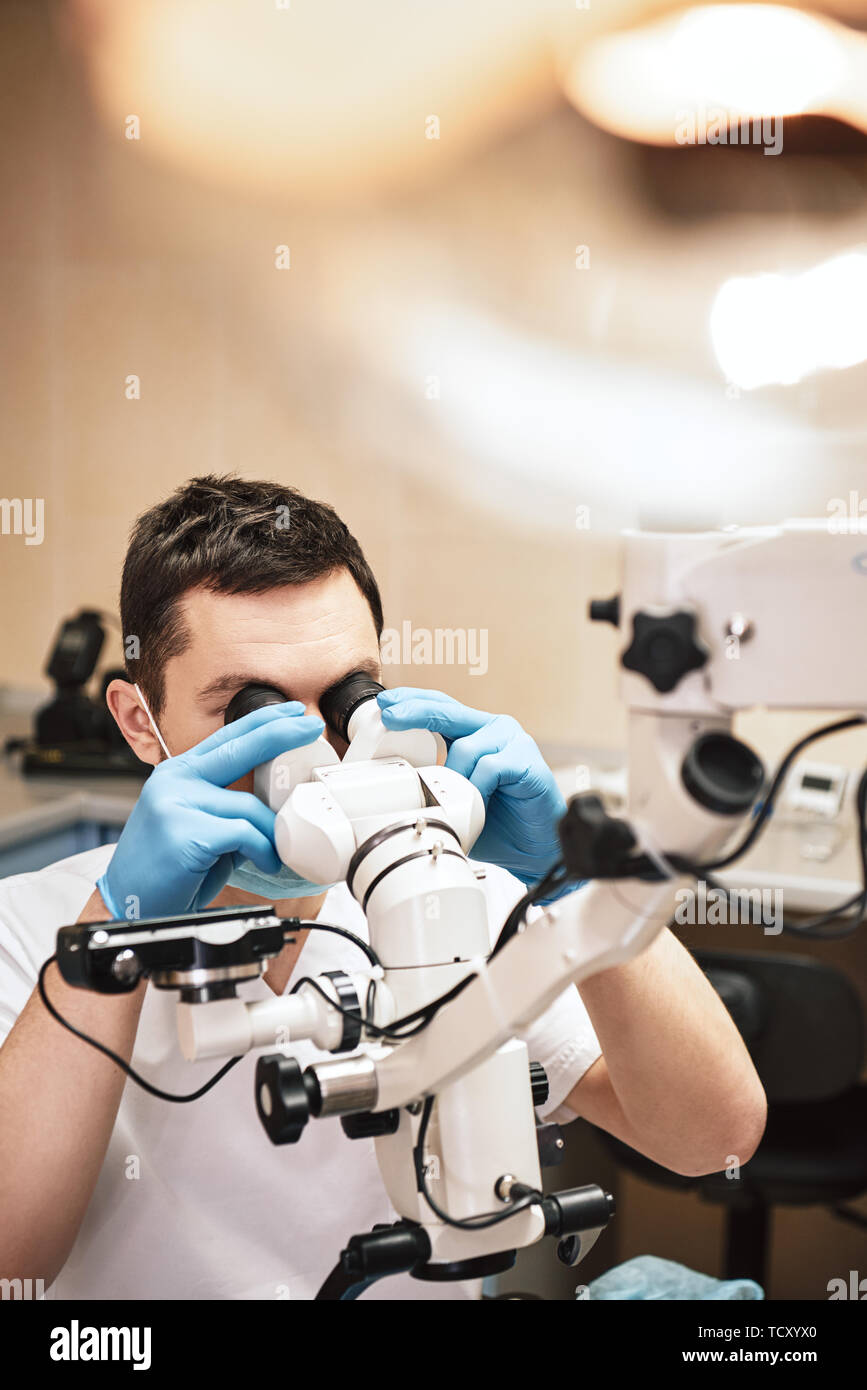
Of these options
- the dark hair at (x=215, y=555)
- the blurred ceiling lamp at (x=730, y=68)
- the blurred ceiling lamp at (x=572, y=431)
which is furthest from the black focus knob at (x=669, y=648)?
the blurred ceiling lamp at (x=730, y=68)

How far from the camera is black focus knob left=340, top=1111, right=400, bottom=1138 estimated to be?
2.60 feet

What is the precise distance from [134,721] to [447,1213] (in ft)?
2.52

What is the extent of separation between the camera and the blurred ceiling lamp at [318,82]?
10.4 feet

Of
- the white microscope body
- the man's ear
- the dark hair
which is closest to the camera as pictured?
the white microscope body

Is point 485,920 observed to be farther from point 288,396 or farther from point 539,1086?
point 288,396

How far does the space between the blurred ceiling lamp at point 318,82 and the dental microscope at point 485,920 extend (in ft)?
9.23

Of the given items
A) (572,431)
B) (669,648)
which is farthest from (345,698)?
(572,431)

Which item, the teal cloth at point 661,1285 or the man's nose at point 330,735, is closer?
the man's nose at point 330,735

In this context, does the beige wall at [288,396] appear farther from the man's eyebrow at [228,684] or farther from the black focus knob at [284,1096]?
the black focus knob at [284,1096]

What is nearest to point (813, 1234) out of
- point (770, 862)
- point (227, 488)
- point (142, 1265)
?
point (770, 862)

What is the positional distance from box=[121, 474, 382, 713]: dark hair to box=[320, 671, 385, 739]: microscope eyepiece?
14 centimetres

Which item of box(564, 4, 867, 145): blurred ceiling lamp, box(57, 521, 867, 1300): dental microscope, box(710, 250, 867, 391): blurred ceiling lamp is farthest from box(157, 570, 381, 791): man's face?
box(564, 4, 867, 145): blurred ceiling lamp

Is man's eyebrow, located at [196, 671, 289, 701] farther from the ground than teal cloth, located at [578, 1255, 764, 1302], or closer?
farther from the ground

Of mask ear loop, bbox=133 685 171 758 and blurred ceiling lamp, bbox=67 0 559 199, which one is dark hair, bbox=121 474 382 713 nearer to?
mask ear loop, bbox=133 685 171 758
